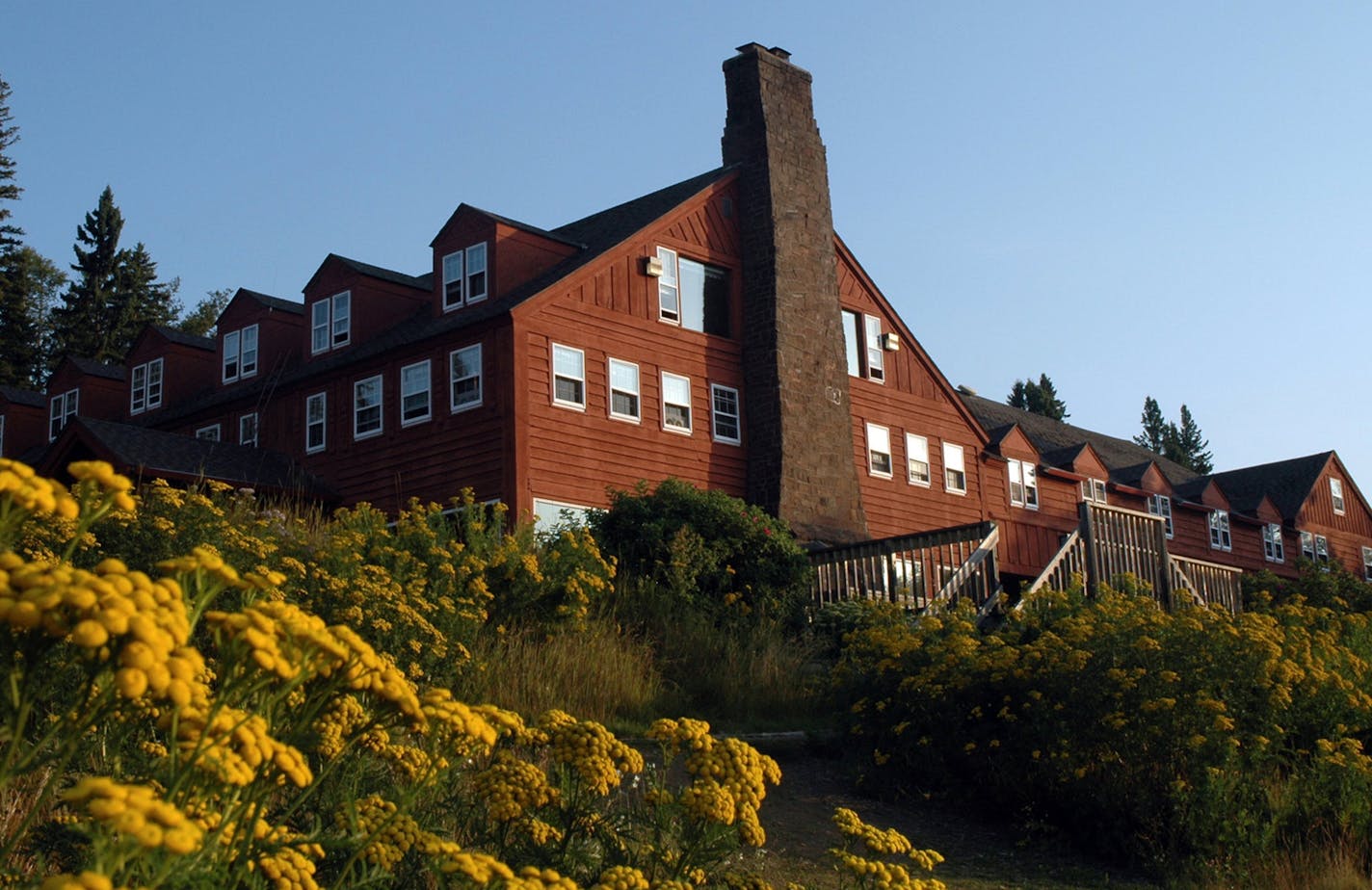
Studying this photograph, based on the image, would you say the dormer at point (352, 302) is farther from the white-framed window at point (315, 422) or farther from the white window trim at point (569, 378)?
the white window trim at point (569, 378)

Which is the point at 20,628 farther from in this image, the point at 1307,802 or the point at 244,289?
the point at 244,289

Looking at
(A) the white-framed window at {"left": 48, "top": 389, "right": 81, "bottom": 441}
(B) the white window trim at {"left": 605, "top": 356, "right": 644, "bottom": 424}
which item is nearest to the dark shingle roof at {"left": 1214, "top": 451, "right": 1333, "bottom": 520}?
(B) the white window trim at {"left": 605, "top": 356, "right": 644, "bottom": 424}

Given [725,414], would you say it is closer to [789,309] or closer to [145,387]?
[789,309]

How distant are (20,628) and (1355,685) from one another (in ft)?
32.8

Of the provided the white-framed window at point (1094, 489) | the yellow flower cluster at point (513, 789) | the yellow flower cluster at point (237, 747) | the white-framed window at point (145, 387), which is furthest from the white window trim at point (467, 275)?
the yellow flower cluster at point (237, 747)

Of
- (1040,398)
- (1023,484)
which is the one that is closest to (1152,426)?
(1040,398)

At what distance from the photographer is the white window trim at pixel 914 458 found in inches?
1196

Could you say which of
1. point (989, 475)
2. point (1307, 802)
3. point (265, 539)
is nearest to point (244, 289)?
point (989, 475)

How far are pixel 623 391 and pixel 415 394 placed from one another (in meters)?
3.64

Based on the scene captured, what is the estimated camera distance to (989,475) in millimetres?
35094

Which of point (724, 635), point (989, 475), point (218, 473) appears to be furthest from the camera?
point (989, 475)

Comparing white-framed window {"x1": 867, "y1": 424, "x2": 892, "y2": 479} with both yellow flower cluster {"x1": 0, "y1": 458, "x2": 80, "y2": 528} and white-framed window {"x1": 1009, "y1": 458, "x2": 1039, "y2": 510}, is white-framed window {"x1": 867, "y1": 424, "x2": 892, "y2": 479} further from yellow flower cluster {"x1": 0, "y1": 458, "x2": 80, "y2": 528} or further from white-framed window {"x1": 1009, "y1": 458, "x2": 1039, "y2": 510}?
yellow flower cluster {"x1": 0, "y1": 458, "x2": 80, "y2": 528}

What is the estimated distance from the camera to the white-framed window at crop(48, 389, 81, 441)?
33.7 metres

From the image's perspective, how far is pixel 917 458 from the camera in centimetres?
3072
